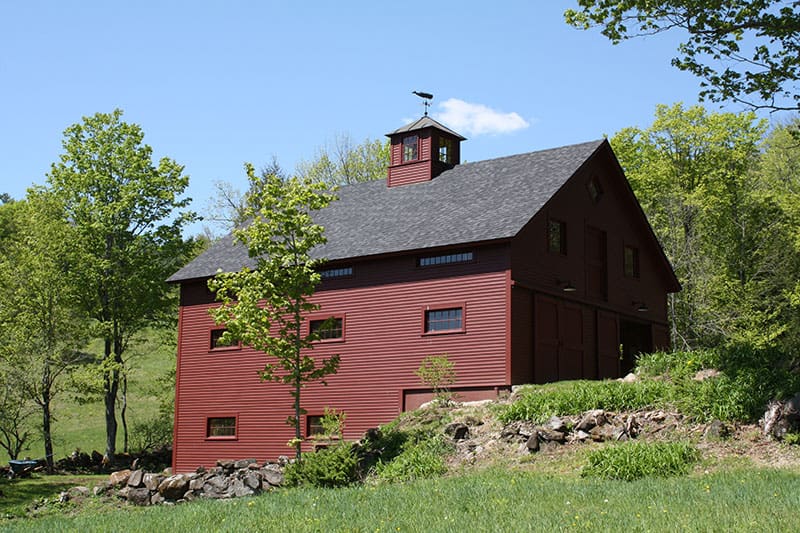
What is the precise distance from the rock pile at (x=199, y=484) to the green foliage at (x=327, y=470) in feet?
3.13

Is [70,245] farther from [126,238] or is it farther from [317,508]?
[317,508]

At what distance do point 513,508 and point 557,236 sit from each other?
15729 mm

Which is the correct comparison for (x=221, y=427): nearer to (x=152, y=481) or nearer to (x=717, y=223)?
(x=152, y=481)

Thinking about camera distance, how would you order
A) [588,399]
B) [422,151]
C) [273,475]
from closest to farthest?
[588,399]
[273,475]
[422,151]

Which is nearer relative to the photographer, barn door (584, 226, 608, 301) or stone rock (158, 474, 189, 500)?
stone rock (158, 474, 189, 500)

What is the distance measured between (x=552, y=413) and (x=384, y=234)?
9.27 m

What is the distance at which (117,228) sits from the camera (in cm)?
3538

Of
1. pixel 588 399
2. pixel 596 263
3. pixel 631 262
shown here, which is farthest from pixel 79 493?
pixel 631 262

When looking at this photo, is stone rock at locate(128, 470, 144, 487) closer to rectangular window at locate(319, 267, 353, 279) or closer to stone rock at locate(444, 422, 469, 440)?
stone rock at locate(444, 422, 469, 440)

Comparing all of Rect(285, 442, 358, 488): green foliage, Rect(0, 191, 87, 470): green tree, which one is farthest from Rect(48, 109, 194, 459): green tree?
Rect(285, 442, 358, 488): green foliage

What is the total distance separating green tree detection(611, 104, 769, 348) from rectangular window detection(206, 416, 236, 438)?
58.2 feet

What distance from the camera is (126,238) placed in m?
36.4

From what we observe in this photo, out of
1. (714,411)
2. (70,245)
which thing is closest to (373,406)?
(714,411)

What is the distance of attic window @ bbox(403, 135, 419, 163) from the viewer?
30094mm
